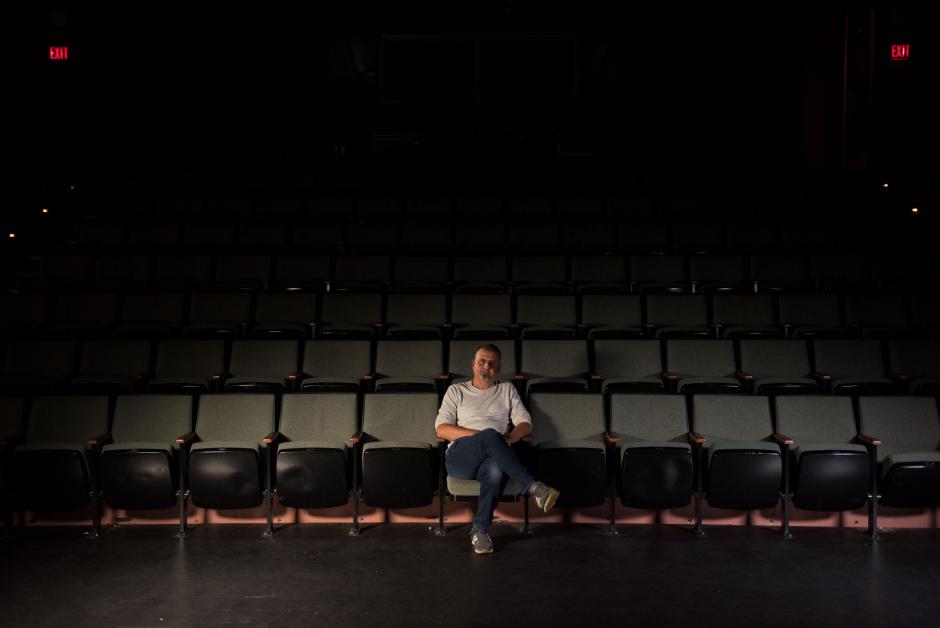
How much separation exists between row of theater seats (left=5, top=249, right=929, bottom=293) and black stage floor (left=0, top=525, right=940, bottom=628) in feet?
7.90

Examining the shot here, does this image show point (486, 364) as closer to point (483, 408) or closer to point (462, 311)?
point (483, 408)

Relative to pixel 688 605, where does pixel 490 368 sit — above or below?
above

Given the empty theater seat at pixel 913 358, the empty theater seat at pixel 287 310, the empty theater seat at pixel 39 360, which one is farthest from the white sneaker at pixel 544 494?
the empty theater seat at pixel 39 360

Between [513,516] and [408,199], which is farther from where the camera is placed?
[408,199]

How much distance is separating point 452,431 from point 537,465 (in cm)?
41

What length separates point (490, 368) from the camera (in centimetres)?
372

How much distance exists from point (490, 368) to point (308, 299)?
1978 millimetres

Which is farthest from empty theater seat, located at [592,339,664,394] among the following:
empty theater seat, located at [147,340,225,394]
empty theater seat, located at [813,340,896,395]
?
empty theater seat, located at [147,340,225,394]

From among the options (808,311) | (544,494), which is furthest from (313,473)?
(808,311)

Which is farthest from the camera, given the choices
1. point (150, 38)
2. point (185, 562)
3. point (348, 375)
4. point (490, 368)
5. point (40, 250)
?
point (150, 38)

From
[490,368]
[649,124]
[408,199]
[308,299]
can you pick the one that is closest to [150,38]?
[408,199]

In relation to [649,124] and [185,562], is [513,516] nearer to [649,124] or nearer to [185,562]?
[185,562]

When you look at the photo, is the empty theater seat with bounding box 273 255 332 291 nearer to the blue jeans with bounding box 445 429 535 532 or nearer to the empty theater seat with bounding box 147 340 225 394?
the empty theater seat with bounding box 147 340 225 394

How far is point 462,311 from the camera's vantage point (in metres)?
5.32
